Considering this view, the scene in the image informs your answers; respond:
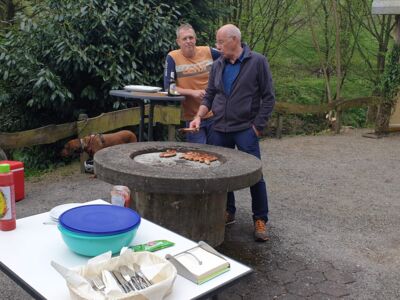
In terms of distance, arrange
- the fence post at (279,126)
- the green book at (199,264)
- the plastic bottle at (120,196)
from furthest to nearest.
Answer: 1. the fence post at (279,126)
2. the plastic bottle at (120,196)
3. the green book at (199,264)

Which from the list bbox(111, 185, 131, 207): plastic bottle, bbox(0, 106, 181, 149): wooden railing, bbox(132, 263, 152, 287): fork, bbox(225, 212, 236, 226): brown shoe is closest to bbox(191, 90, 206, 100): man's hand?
bbox(225, 212, 236, 226): brown shoe

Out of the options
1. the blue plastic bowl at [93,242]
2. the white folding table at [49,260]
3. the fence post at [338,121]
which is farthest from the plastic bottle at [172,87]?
the fence post at [338,121]

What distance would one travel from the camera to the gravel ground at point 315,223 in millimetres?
3268

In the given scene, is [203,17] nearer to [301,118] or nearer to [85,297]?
[301,118]

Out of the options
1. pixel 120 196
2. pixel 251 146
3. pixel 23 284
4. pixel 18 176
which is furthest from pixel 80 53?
pixel 23 284

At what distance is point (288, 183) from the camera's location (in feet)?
19.5

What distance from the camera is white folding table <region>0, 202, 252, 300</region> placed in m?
1.56

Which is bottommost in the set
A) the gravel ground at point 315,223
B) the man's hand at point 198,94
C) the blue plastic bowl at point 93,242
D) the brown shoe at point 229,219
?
the gravel ground at point 315,223

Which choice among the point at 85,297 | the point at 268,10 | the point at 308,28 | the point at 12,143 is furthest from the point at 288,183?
the point at 308,28

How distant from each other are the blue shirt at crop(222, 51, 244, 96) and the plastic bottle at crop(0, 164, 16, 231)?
2.26 metres

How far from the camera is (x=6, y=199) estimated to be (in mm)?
1953

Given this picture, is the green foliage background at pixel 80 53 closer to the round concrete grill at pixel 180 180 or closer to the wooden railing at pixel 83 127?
the wooden railing at pixel 83 127

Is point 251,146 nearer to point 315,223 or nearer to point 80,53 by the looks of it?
point 315,223

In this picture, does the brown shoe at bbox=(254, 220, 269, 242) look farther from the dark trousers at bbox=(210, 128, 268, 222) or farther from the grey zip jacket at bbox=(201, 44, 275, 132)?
the grey zip jacket at bbox=(201, 44, 275, 132)
